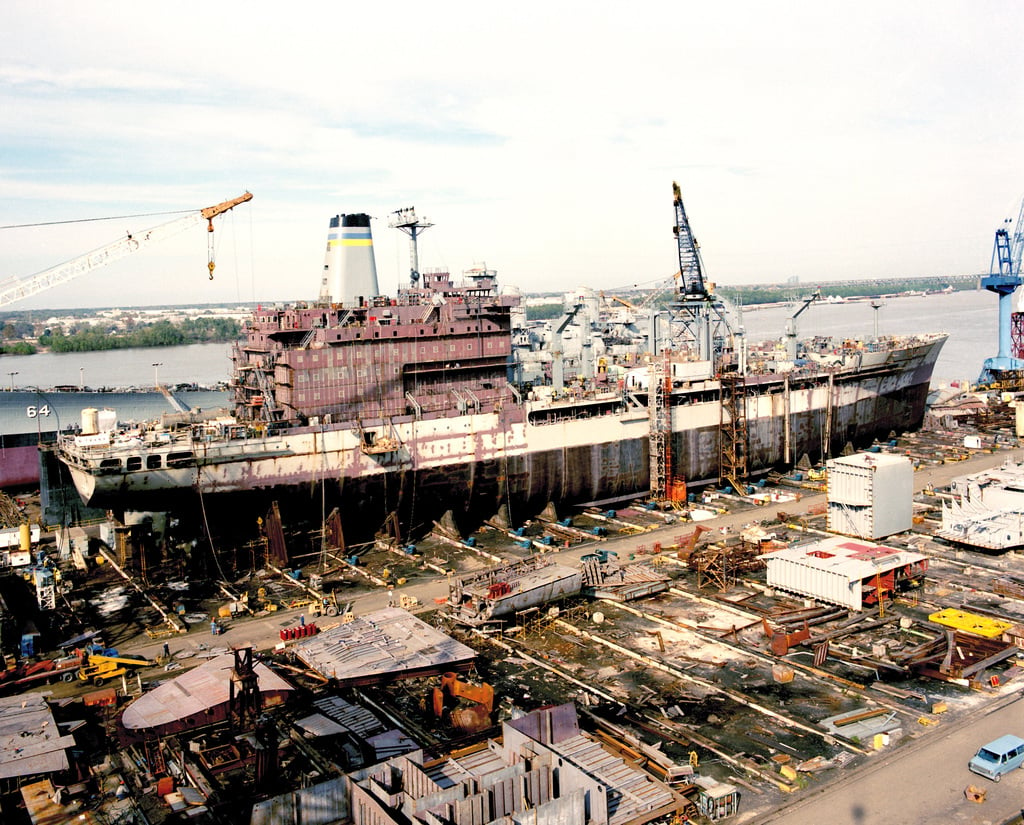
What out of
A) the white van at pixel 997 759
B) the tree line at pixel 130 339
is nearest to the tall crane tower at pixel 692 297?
the white van at pixel 997 759

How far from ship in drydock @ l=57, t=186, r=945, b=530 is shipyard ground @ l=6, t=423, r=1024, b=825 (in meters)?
3.25

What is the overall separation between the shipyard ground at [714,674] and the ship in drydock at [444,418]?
128 inches

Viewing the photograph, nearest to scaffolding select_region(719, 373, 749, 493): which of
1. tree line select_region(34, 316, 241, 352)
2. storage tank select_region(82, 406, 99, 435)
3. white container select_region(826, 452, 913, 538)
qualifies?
white container select_region(826, 452, 913, 538)

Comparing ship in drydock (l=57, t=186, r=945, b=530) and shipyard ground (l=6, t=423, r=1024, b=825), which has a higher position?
ship in drydock (l=57, t=186, r=945, b=530)

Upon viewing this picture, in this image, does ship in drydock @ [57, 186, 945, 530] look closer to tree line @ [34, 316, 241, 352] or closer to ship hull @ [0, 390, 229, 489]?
ship hull @ [0, 390, 229, 489]

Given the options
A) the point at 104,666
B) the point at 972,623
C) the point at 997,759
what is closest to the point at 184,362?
the point at 104,666

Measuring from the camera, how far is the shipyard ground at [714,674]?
650 inches

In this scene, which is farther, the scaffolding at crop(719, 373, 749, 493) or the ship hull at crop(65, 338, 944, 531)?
the scaffolding at crop(719, 373, 749, 493)

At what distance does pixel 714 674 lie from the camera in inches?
845

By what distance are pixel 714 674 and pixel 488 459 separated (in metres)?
15.7

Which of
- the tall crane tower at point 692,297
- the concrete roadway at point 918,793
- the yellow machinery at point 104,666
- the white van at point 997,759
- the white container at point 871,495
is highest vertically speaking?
the tall crane tower at point 692,297

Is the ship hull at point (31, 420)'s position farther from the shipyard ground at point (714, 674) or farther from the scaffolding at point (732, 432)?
the scaffolding at point (732, 432)

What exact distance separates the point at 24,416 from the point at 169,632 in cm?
2761

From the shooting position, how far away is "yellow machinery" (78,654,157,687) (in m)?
22.4
